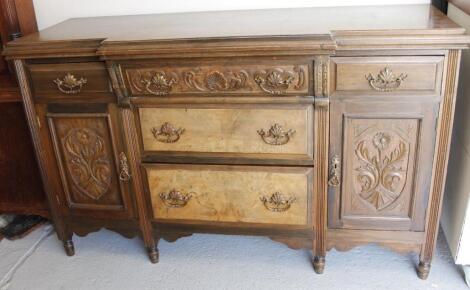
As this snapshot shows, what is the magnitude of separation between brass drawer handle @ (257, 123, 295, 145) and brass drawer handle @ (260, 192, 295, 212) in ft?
0.64

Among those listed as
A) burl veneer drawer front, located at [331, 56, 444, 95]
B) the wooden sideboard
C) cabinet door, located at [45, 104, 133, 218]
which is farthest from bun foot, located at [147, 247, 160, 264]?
burl veneer drawer front, located at [331, 56, 444, 95]

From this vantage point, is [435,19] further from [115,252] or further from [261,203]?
[115,252]

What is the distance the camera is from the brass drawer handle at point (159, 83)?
1.56 metres

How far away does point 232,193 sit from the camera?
1712mm

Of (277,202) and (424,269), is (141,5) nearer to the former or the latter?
(277,202)

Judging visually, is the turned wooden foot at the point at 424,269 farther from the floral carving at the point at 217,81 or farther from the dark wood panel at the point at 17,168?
the dark wood panel at the point at 17,168

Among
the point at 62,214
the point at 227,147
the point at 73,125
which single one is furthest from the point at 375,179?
the point at 62,214

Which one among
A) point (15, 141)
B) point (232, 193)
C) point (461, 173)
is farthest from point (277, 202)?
point (15, 141)

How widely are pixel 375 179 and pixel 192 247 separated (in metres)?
0.84

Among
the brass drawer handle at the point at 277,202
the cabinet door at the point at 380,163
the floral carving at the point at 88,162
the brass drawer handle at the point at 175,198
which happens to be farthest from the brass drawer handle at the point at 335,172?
the floral carving at the point at 88,162

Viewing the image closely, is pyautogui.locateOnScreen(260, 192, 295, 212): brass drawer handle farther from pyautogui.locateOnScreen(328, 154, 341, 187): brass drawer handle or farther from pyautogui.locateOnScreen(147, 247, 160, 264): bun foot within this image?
pyautogui.locateOnScreen(147, 247, 160, 264): bun foot

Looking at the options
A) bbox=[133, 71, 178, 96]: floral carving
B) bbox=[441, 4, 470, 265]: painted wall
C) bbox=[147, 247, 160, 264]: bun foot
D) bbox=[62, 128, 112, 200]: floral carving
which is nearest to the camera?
bbox=[133, 71, 178, 96]: floral carving

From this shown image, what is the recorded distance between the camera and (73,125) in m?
1.76

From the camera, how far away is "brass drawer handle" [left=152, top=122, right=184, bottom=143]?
1649mm
